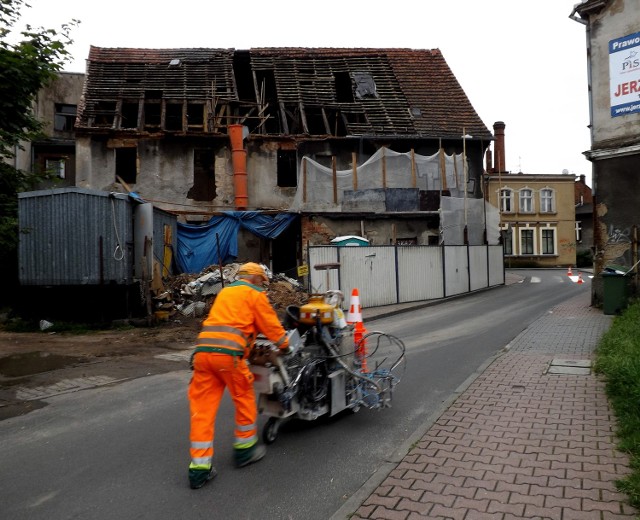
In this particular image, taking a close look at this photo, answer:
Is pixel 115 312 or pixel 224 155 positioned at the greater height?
pixel 224 155

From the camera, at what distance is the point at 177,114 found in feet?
83.3

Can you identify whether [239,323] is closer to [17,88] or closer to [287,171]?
[17,88]

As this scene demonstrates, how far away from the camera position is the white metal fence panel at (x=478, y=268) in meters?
22.5

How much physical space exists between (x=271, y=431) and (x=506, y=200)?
4557cm

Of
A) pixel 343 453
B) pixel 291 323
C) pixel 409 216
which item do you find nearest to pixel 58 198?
pixel 291 323

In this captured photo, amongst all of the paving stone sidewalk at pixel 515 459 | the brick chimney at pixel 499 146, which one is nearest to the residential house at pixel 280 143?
the paving stone sidewalk at pixel 515 459

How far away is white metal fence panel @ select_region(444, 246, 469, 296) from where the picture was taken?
20406 mm

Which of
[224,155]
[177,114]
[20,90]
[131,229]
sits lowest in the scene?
[131,229]

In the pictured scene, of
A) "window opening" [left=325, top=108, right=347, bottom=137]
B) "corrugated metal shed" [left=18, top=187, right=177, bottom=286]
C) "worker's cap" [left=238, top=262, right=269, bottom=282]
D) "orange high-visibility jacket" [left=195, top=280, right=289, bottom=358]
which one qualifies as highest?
"window opening" [left=325, top=108, right=347, bottom=137]

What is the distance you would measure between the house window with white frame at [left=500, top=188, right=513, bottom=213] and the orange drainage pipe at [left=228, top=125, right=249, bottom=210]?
2983 cm

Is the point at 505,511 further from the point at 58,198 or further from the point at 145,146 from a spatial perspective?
the point at 145,146

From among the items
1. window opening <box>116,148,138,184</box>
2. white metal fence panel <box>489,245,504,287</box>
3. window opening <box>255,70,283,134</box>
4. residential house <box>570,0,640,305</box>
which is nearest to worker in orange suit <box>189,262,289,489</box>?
residential house <box>570,0,640,305</box>

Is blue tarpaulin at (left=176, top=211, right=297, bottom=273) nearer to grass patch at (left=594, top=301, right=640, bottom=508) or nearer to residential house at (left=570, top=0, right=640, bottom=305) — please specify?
residential house at (left=570, top=0, right=640, bottom=305)

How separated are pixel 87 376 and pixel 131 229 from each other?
6248 millimetres
